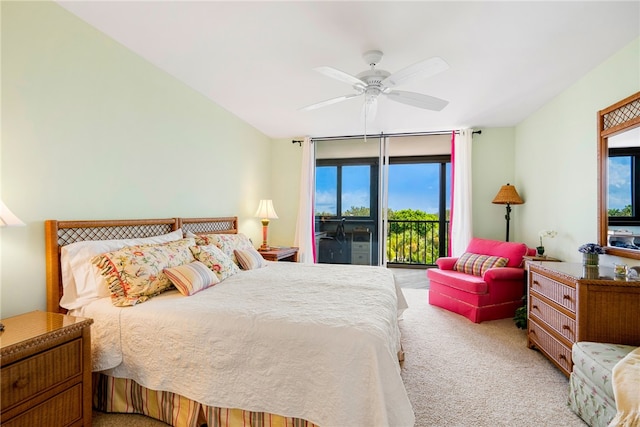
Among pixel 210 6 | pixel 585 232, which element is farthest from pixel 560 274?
pixel 210 6

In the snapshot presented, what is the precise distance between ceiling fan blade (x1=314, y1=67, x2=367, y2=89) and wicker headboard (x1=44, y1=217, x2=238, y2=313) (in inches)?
77.2

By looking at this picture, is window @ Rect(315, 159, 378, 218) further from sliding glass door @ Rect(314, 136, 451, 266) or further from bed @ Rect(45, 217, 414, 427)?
bed @ Rect(45, 217, 414, 427)

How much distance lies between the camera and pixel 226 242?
313 centimetres

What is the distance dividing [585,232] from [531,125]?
1819mm

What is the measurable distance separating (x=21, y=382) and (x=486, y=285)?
153 inches

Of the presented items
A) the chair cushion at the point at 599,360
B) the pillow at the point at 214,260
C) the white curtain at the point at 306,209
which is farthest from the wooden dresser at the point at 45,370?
the white curtain at the point at 306,209

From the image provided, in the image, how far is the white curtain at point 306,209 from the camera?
5207 mm

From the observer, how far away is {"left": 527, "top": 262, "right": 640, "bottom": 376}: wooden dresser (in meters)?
1.96

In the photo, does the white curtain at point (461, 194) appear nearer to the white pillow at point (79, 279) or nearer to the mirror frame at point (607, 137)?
the mirror frame at point (607, 137)

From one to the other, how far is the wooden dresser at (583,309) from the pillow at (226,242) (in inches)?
110

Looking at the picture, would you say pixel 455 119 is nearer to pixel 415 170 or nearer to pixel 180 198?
pixel 415 170

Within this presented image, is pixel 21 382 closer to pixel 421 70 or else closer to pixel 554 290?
pixel 421 70

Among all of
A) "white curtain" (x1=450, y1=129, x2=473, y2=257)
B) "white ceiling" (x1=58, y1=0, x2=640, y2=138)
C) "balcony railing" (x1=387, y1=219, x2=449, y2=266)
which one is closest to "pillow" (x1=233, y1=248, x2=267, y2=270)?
"white ceiling" (x1=58, y1=0, x2=640, y2=138)

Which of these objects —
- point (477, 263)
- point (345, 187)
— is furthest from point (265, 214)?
point (477, 263)
